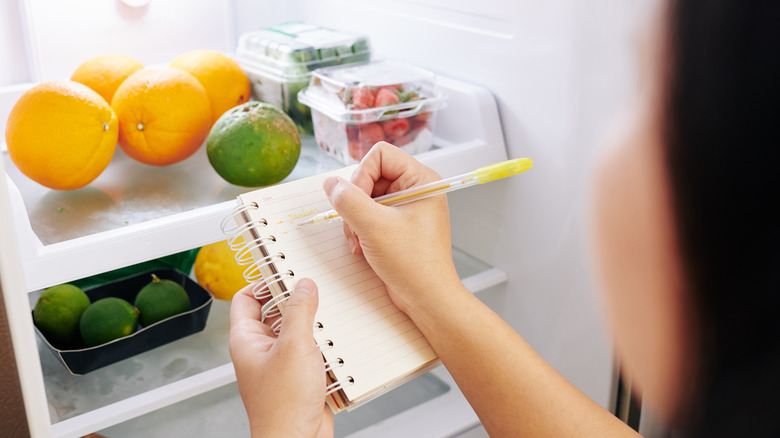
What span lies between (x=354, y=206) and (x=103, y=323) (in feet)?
1.45

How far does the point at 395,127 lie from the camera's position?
910 millimetres

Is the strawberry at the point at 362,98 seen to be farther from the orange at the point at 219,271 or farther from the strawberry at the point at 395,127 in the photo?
the orange at the point at 219,271

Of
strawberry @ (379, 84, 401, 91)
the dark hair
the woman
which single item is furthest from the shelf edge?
the dark hair

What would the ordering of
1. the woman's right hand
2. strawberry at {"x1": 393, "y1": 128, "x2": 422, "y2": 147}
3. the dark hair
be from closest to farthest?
1. the dark hair
2. the woman's right hand
3. strawberry at {"x1": 393, "y1": 128, "x2": 422, "y2": 147}

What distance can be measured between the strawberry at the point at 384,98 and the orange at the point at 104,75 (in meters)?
0.37

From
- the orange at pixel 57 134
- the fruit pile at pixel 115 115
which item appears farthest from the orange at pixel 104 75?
the orange at pixel 57 134

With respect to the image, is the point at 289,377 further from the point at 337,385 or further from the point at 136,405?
the point at 136,405

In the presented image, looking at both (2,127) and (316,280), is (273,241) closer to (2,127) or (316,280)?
(316,280)

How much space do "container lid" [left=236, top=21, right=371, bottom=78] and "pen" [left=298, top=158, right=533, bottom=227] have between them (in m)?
0.44

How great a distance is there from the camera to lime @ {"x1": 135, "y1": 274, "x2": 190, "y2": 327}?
0.87m

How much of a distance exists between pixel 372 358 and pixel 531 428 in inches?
6.7

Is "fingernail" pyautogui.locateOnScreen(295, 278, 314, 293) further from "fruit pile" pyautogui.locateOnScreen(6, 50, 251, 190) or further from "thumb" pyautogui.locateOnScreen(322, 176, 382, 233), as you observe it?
"fruit pile" pyautogui.locateOnScreen(6, 50, 251, 190)

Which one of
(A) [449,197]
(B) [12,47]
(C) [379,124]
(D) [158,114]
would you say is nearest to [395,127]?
(C) [379,124]

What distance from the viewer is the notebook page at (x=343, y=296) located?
555mm
